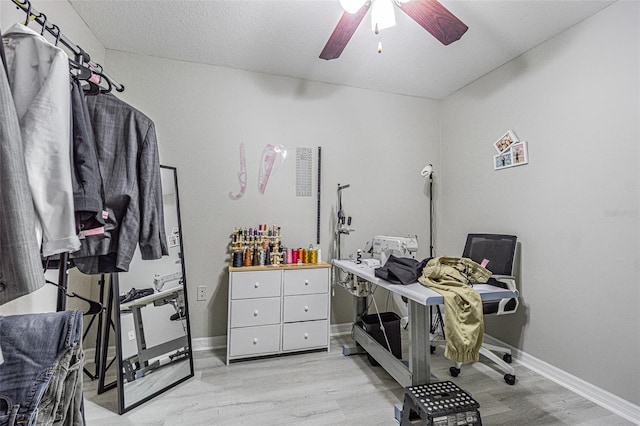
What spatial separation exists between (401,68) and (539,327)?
8.07 ft

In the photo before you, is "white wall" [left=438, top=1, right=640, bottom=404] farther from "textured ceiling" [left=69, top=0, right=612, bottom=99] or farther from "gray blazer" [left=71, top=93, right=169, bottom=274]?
"gray blazer" [left=71, top=93, right=169, bottom=274]

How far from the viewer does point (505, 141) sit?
8.36ft

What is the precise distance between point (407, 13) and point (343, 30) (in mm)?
355

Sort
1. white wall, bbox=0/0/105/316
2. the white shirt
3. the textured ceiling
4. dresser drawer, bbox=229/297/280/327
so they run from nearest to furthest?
the white shirt → white wall, bbox=0/0/105/316 → the textured ceiling → dresser drawer, bbox=229/297/280/327

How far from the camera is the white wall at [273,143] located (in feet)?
8.39

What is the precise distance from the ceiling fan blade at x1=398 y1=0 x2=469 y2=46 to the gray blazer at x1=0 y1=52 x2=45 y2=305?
5.37 ft

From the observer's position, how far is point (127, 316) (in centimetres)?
188

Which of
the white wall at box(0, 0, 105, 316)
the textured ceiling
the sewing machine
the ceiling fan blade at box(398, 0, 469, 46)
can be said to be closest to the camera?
the white wall at box(0, 0, 105, 316)

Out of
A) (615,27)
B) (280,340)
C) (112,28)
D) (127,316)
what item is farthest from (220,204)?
(615,27)

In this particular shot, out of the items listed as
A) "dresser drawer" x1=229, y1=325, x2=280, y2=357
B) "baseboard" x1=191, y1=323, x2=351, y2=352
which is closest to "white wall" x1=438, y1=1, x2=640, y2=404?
"dresser drawer" x1=229, y1=325, x2=280, y2=357

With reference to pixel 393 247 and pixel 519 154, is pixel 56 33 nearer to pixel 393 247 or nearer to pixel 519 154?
pixel 393 247

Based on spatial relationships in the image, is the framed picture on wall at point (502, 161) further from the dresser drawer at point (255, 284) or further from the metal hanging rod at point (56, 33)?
the metal hanging rod at point (56, 33)

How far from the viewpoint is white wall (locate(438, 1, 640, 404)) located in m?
1.77

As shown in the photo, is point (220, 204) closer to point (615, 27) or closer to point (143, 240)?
point (143, 240)
